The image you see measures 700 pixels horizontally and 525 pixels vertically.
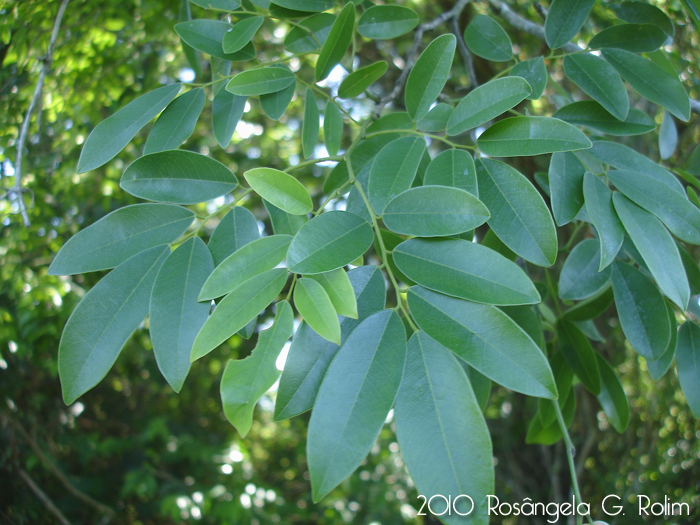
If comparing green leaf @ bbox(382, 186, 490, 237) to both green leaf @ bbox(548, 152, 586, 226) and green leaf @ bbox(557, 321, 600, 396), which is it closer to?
green leaf @ bbox(548, 152, 586, 226)

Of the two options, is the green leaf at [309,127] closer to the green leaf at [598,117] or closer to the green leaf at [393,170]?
the green leaf at [393,170]

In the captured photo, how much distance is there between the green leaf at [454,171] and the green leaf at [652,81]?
1.17 ft

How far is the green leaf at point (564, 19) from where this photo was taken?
69 centimetres

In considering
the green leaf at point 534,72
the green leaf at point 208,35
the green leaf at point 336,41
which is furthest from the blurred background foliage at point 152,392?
the green leaf at point 534,72

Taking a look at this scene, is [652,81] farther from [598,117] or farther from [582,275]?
[582,275]

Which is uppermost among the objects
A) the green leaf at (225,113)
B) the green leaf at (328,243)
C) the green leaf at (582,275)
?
the green leaf at (225,113)

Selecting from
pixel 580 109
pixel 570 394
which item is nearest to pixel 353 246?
pixel 580 109

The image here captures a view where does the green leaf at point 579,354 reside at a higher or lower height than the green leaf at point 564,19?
lower

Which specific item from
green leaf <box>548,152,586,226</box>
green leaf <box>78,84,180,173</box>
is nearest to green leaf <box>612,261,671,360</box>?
green leaf <box>548,152,586,226</box>

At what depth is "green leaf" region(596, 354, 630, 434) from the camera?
723 mm

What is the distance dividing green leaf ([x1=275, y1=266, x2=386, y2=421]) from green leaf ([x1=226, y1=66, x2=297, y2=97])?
313 mm

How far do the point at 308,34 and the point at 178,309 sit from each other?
0.49 meters

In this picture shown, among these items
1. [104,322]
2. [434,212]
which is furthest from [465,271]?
[104,322]

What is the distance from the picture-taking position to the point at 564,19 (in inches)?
27.6
